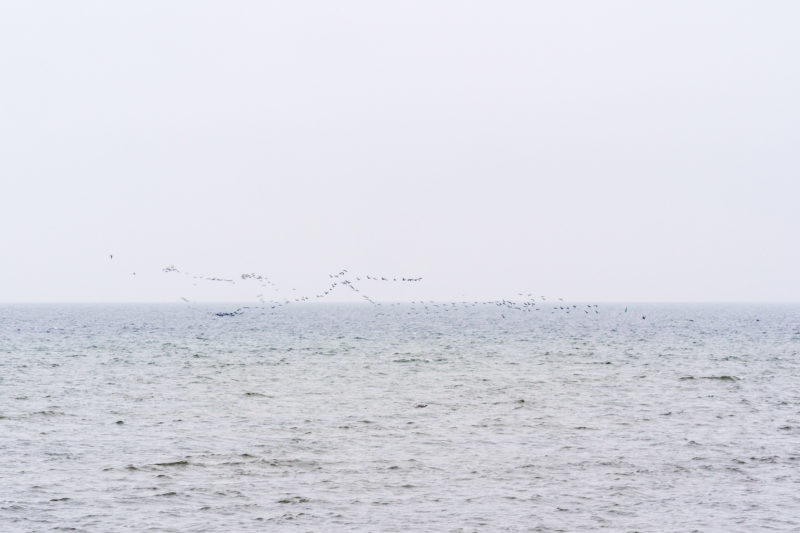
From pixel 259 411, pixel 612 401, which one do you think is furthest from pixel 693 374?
pixel 259 411

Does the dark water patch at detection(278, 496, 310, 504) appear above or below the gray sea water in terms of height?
below

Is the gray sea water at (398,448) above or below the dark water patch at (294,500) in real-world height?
above

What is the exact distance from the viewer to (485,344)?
326ft

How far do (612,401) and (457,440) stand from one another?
15.2m

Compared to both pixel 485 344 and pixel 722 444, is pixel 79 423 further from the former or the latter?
pixel 485 344

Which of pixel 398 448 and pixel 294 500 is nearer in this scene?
pixel 294 500

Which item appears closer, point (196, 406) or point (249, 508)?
point (249, 508)

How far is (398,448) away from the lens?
33.5 m

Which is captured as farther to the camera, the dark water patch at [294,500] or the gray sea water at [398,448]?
the dark water patch at [294,500]

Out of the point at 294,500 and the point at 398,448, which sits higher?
the point at 398,448

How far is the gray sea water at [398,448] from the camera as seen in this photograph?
24.6 m

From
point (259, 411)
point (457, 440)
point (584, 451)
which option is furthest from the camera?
point (259, 411)

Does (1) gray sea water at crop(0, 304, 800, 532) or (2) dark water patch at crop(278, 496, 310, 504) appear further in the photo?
(2) dark water patch at crop(278, 496, 310, 504)

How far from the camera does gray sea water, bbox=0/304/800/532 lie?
24625 millimetres
